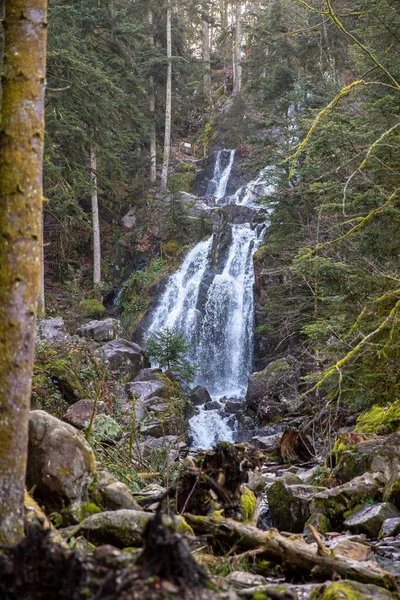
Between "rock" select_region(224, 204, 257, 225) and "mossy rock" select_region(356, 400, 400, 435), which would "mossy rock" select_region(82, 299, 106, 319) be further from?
"mossy rock" select_region(356, 400, 400, 435)

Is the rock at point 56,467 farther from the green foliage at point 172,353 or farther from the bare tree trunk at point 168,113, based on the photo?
the bare tree trunk at point 168,113

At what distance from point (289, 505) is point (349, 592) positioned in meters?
3.16

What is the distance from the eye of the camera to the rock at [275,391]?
13477 millimetres

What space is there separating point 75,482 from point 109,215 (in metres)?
24.6

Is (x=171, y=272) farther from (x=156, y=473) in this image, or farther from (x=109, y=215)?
(x=156, y=473)

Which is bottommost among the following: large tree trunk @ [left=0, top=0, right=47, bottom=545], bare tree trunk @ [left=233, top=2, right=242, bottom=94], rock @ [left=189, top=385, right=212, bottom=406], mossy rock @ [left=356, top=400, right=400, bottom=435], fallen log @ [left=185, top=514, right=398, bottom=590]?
rock @ [left=189, top=385, right=212, bottom=406]

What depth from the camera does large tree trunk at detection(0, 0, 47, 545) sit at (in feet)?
8.57

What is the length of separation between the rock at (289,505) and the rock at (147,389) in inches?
285

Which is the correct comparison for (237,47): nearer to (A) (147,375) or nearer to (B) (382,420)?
(A) (147,375)

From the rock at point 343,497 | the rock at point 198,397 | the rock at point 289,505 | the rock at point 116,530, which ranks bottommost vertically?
the rock at point 198,397

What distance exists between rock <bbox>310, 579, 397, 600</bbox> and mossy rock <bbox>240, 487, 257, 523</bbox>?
1691 millimetres

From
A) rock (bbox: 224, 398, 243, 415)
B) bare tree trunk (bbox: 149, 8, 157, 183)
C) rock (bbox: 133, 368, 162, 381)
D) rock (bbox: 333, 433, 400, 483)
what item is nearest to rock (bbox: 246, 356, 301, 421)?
rock (bbox: 224, 398, 243, 415)

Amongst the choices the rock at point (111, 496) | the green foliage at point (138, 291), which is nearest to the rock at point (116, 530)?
the rock at point (111, 496)

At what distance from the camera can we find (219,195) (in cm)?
2741
